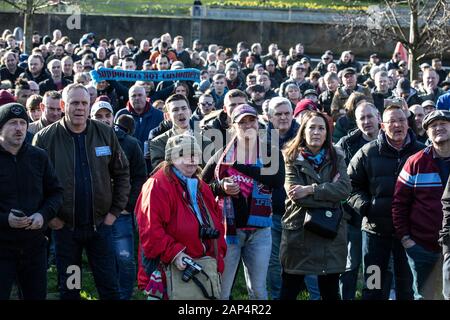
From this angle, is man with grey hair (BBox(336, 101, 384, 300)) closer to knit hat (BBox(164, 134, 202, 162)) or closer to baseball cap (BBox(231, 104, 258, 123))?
baseball cap (BBox(231, 104, 258, 123))

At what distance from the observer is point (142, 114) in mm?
10688

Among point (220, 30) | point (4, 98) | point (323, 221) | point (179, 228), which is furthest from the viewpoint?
point (220, 30)

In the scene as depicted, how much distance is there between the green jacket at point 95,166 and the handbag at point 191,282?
4.46 ft

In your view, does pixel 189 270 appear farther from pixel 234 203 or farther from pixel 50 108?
pixel 50 108

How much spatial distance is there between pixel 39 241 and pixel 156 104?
16.8ft

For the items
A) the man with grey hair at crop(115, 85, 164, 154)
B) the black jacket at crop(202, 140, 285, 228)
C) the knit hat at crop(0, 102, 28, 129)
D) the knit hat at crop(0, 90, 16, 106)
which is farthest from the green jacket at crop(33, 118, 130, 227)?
the man with grey hair at crop(115, 85, 164, 154)

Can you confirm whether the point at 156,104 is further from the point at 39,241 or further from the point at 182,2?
the point at 182,2

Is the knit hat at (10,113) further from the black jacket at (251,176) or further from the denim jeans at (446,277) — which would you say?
the denim jeans at (446,277)

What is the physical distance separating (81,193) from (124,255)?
4.05 feet

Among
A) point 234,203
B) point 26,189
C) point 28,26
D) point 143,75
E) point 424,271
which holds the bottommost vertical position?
point 424,271

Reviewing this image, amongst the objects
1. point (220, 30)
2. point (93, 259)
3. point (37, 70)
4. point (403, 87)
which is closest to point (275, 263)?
point (93, 259)

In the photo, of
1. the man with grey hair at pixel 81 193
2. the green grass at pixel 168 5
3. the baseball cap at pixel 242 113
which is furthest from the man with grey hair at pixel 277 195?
the green grass at pixel 168 5

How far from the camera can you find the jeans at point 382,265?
7.77m
